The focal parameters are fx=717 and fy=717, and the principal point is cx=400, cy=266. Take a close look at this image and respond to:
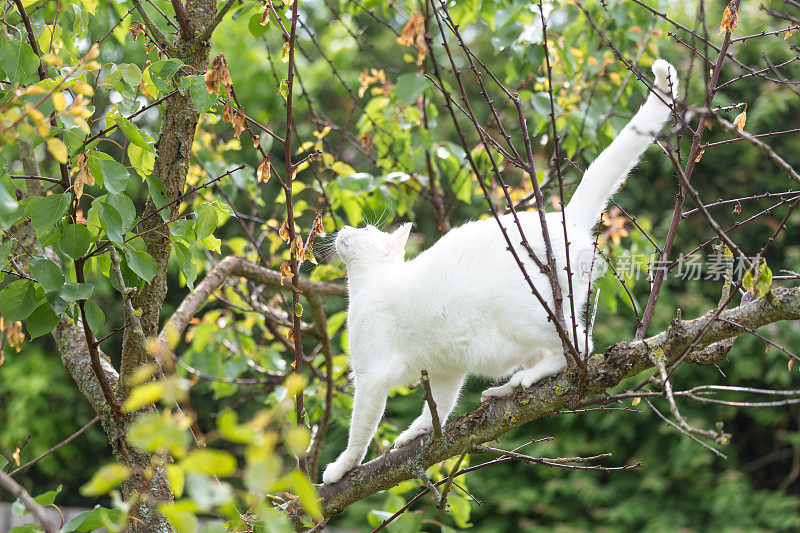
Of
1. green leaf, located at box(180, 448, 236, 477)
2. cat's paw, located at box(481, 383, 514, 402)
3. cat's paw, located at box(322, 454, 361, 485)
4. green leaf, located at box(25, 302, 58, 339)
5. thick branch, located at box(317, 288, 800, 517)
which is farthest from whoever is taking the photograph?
cat's paw, located at box(322, 454, 361, 485)

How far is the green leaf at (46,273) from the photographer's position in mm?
1532

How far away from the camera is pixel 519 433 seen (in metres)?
5.80

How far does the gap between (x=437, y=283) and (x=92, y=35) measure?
1.93 m

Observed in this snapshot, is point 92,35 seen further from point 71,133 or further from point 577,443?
point 577,443

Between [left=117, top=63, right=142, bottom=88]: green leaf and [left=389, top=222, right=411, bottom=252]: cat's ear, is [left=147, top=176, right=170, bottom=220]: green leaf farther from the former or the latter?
[left=389, top=222, right=411, bottom=252]: cat's ear

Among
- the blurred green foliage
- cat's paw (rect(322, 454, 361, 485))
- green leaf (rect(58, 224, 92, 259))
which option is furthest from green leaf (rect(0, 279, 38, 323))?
cat's paw (rect(322, 454, 361, 485))

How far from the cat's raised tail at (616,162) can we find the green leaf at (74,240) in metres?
1.17

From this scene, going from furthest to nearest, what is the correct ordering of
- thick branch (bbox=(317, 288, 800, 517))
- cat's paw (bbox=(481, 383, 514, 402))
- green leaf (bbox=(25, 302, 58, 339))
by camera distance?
cat's paw (bbox=(481, 383, 514, 402)), green leaf (bbox=(25, 302, 58, 339)), thick branch (bbox=(317, 288, 800, 517))

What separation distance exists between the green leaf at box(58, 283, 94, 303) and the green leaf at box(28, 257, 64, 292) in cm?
2

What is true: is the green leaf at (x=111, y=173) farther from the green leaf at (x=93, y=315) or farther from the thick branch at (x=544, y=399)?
the thick branch at (x=544, y=399)

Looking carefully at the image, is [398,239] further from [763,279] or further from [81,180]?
[763,279]

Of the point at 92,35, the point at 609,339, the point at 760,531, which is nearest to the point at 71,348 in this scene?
the point at 92,35

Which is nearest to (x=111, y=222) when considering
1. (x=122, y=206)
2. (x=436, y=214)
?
(x=122, y=206)

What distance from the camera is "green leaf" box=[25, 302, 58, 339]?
65.1 inches
